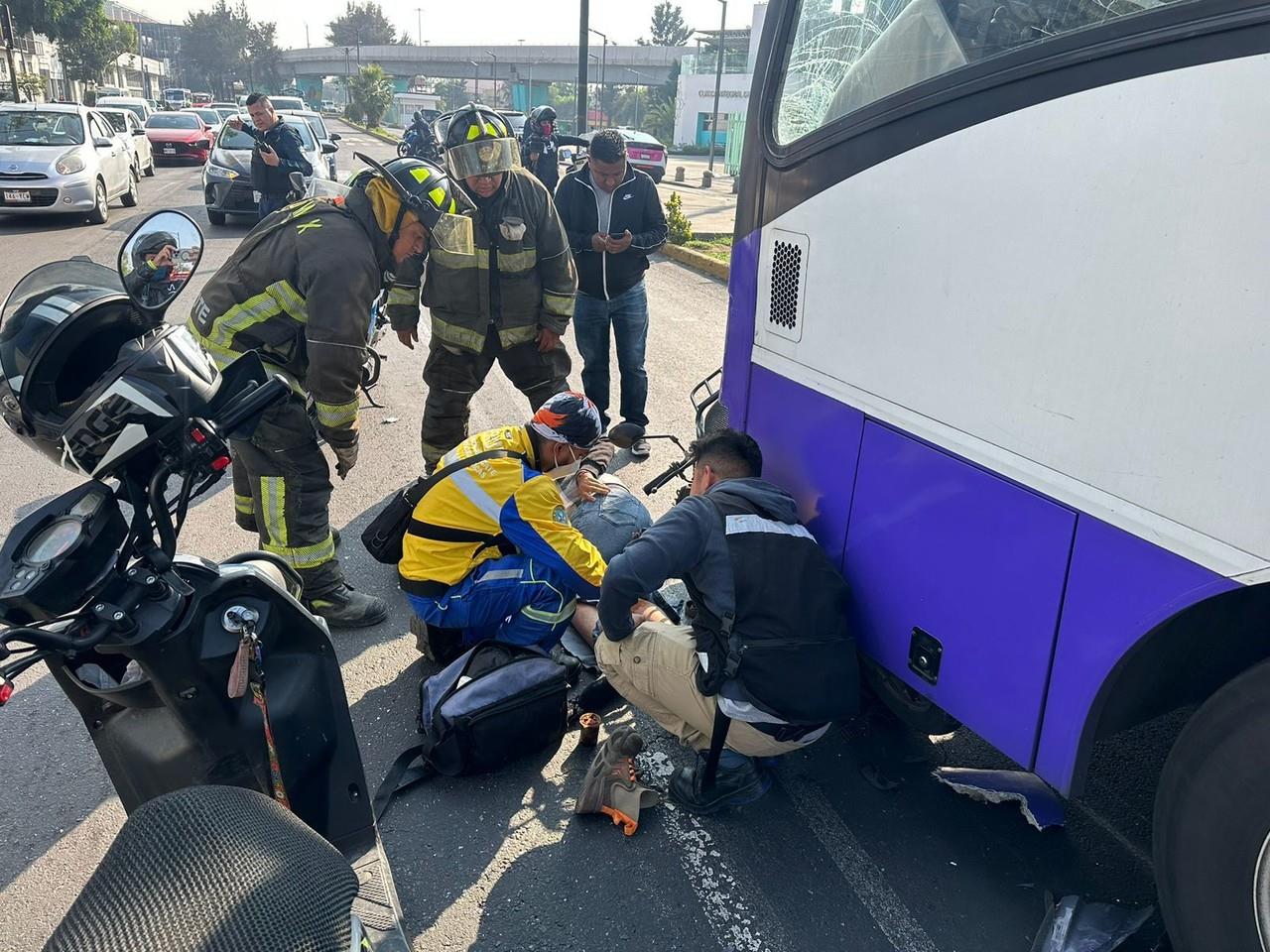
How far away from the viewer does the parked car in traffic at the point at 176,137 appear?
81.1 ft

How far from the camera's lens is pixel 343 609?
3.87 m


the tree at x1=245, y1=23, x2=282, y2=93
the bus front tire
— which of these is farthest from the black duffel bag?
the tree at x1=245, y1=23, x2=282, y2=93

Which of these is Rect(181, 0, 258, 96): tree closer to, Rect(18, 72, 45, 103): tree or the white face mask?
Rect(18, 72, 45, 103): tree

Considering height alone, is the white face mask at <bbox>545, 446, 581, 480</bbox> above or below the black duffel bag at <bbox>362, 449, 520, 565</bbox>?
above

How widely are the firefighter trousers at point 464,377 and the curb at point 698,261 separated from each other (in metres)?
7.48

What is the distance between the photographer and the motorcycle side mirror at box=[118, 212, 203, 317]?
1821mm

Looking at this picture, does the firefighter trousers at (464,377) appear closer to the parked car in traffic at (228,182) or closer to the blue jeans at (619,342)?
the blue jeans at (619,342)

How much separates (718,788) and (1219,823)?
4.63 ft

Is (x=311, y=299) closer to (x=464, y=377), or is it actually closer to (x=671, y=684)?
(x=464, y=377)

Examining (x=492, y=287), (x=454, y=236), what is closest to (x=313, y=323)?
(x=454, y=236)

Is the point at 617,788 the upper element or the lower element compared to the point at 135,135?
lower

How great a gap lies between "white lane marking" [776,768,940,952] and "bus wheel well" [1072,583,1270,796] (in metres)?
0.65

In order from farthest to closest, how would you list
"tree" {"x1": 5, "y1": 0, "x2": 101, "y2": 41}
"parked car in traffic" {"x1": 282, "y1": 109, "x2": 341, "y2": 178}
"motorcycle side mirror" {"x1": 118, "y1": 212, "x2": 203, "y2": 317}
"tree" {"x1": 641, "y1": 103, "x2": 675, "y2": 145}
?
"tree" {"x1": 641, "y1": 103, "x2": 675, "y2": 145}
"tree" {"x1": 5, "y1": 0, "x2": 101, "y2": 41}
"parked car in traffic" {"x1": 282, "y1": 109, "x2": 341, "y2": 178}
"motorcycle side mirror" {"x1": 118, "y1": 212, "x2": 203, "y2": 317}

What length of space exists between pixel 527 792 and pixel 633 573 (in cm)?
86
